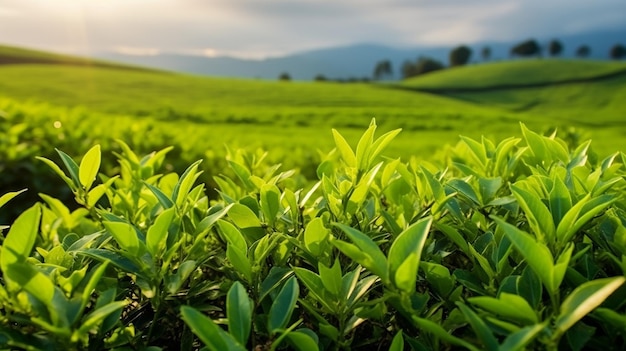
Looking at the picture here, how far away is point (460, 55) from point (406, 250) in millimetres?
92390

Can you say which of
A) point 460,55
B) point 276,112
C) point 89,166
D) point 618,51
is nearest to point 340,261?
point 89,166

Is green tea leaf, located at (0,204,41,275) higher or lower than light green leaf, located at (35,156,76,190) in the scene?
lower

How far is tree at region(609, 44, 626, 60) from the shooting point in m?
86.1

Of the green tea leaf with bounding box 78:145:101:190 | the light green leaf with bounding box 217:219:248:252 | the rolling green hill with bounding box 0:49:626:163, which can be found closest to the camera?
the light green leaf with bounding box 217:219:248:252

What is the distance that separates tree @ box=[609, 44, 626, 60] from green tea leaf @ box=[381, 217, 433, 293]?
98125 millimetres

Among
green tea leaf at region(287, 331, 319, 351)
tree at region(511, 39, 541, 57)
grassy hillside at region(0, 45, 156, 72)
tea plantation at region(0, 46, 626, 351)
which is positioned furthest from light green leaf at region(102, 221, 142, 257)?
tree at region(511, 39, 541, 57)

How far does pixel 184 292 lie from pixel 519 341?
66 cm

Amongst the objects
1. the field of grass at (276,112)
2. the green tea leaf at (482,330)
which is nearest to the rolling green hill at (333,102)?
the field of grass at (276,112)

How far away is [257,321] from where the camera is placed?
1.08m

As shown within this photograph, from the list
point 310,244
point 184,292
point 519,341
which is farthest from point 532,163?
point 184,292

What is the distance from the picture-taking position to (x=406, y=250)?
0.93 meters

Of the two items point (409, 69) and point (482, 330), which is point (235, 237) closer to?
point (482, 330)

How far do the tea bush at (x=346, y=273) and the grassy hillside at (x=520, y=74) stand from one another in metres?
50.5

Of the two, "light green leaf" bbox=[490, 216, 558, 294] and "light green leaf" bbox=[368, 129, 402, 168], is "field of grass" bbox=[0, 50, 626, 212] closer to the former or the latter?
"light green leaf" bbox=[368, 129, 402, 168]
